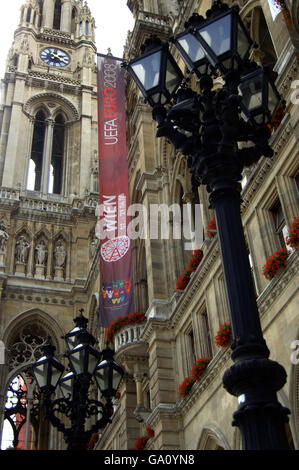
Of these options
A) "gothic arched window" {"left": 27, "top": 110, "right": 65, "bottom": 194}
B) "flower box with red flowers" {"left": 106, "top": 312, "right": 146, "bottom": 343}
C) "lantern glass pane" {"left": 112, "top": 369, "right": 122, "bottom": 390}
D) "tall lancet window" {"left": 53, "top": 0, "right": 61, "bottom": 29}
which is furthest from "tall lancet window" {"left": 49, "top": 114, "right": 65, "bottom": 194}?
"lantern glass pane" {"left": 112, "top": 369, "right": 122, "bottom": 390}

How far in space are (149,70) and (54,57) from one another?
43.4m

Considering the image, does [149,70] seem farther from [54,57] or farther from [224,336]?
[54,57]

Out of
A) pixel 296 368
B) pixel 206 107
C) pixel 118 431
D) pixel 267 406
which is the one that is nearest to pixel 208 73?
pixel 206 107

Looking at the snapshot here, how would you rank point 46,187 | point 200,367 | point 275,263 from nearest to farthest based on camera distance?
point 275,263
point 200,367
point 46,187

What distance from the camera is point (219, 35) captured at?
23.4 ft

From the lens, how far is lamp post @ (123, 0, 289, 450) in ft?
18.1

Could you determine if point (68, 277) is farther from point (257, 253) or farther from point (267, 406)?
point (267, 406)

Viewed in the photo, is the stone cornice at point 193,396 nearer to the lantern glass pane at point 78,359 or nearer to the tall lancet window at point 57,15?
the lantern glass pane at point 78,359

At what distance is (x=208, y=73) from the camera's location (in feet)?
24.8

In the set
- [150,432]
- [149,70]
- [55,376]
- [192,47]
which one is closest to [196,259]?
[150,432]

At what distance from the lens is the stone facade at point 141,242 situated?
43.1 ft

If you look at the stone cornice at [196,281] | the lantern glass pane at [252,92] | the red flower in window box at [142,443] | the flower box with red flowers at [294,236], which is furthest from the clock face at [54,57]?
the lantern glass pane at [252,92]

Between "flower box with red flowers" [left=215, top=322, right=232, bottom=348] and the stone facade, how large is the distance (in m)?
0.31
